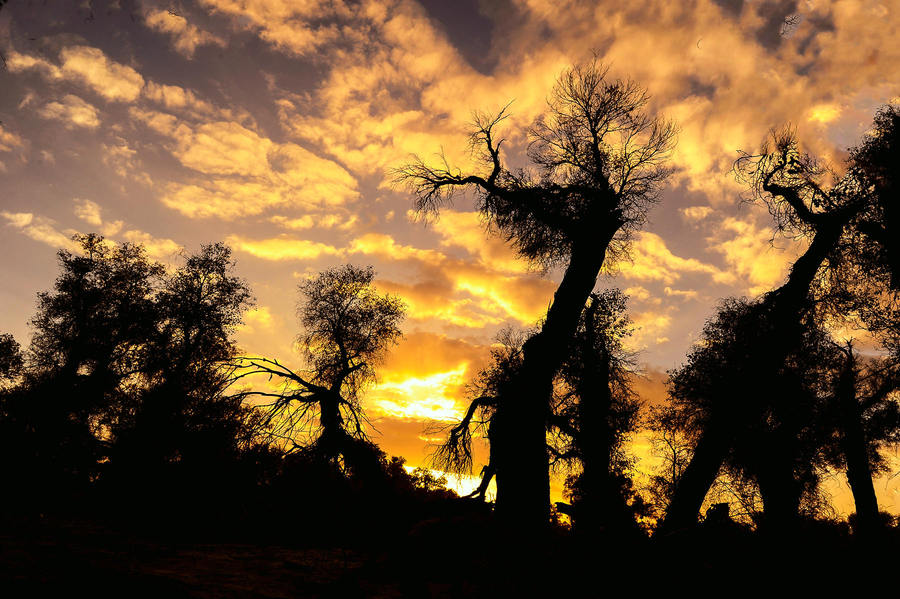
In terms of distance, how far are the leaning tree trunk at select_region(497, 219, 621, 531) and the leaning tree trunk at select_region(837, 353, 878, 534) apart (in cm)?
1643

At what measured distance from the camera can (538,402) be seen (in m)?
8.30

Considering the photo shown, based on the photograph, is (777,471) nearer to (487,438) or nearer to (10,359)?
(487,438)

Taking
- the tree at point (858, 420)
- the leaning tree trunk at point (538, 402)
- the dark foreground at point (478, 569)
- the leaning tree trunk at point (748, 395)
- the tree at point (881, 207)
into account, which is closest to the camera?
the dark foreground at point (478, 569)

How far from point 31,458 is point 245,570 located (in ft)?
43.3

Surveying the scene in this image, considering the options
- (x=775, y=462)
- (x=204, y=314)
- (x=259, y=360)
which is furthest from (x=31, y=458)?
(x=775, y=462)

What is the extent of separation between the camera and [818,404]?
59.0ft

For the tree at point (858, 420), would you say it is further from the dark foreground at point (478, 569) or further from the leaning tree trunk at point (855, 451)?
the dark foreground at point (478, 569)

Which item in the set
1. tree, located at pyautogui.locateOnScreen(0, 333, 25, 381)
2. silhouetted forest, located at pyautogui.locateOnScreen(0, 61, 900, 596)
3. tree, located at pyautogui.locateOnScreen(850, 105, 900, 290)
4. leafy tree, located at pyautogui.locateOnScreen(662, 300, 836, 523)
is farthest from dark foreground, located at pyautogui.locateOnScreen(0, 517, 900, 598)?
tree, located at pyautogui.locateOnScreen(0, 333, 25, 381)

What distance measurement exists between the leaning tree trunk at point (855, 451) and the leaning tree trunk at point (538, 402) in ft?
53.9

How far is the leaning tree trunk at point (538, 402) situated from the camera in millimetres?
7895

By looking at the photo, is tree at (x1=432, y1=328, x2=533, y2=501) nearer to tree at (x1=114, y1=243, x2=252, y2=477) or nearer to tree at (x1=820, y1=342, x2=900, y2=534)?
tree at (x1=114, y1=243, x2=252, y2=477)

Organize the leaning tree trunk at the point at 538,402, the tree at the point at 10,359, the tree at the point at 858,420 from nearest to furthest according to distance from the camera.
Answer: the leaning tree trunk at the point at 538,402 → the tree at the point at 858,420 → the tree at the point at 10,359

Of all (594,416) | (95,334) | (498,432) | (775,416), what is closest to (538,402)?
(498,432)

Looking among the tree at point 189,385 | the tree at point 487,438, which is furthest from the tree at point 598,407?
the tree at point 189,385
